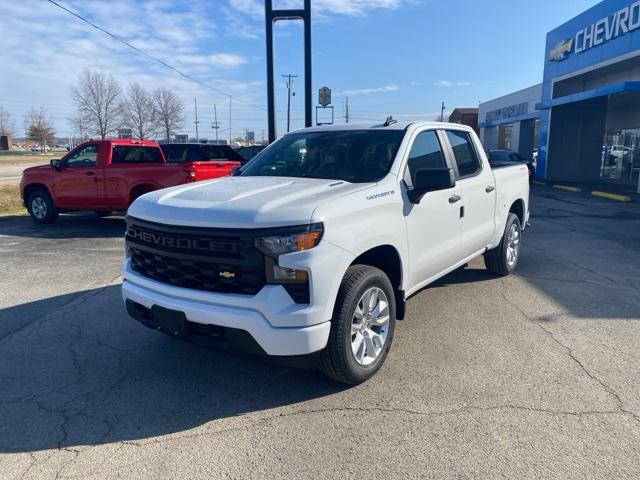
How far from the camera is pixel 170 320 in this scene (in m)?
3.40

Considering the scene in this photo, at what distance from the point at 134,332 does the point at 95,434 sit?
1.73 m

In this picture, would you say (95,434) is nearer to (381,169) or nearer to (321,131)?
(381,169)

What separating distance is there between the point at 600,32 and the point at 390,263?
20104 millimetres

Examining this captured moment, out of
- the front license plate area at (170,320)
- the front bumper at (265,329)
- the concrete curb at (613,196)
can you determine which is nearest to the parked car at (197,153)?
the front license plate area at (170,320)

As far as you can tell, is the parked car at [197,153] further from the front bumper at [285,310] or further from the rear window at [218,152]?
the front bumper at [285,310]

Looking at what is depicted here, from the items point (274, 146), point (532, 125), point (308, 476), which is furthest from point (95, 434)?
point (532, 125)

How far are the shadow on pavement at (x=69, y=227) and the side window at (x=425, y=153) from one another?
7.58 metres

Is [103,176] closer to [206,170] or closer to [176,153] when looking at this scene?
[206,170]

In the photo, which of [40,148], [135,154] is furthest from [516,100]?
[40,148]

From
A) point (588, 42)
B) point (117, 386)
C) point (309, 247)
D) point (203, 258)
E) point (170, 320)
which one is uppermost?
point (588, 42)

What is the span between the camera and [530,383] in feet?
12.2

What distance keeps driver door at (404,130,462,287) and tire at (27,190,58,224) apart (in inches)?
387

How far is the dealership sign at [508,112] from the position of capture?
36.6 meters

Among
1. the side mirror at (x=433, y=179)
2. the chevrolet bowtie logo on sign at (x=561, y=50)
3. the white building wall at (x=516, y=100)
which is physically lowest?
the side mirror at (x=433, y=179)
